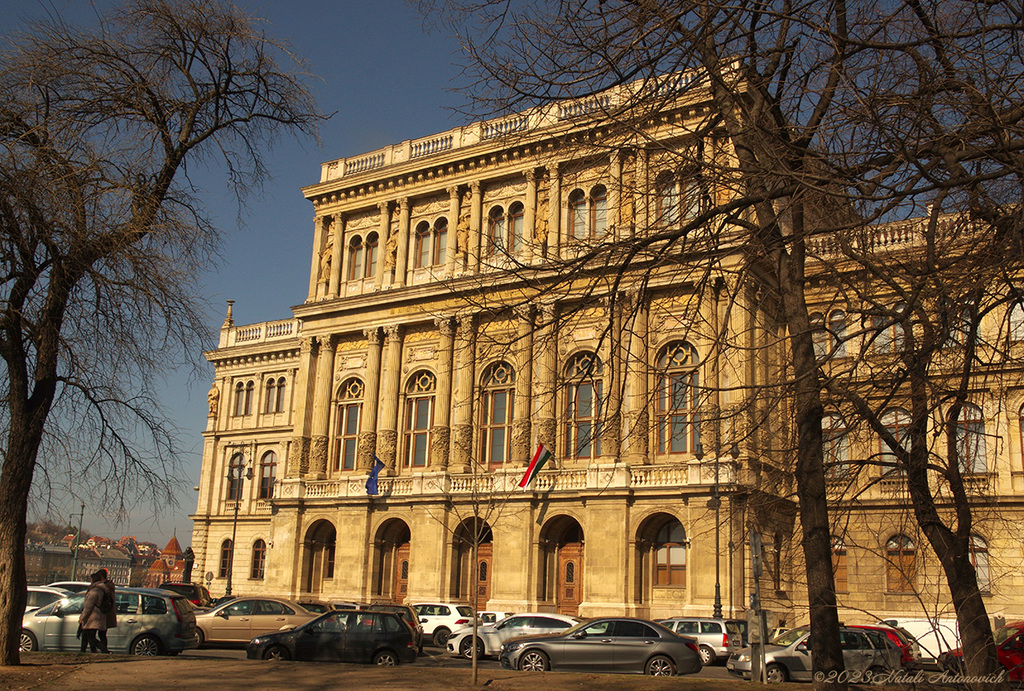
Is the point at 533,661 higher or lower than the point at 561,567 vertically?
lower

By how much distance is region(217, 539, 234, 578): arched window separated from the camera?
59219 mm

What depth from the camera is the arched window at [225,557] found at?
2331 inches

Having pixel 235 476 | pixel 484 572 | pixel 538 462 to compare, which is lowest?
pixel 484 572

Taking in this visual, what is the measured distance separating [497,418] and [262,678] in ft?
88.4

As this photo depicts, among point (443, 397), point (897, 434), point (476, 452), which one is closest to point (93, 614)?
point (897, 434)

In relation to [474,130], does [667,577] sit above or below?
below

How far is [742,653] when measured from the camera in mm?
23359

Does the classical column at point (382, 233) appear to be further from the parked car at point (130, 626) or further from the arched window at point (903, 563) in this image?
the arched window at point (903, 563)

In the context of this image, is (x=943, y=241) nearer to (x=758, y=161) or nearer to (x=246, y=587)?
(x=758, y=161)

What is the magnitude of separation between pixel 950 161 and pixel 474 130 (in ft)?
124

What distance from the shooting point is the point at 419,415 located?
142ft

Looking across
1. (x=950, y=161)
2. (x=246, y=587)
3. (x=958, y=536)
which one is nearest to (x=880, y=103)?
(x=950, y=161)

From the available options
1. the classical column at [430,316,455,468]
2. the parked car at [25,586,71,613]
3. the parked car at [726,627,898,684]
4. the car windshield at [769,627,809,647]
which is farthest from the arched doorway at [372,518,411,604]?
the car windshield at [769,627,809,647]

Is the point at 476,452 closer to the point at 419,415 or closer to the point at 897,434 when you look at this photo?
the point at 419,415
